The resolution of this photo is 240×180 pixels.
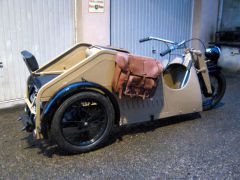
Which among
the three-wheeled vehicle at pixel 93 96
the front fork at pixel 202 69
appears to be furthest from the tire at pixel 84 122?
the front fork at pixel 202 69

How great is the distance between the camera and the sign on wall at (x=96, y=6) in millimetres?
5028

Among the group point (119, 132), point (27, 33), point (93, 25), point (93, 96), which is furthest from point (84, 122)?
point (93, 25)

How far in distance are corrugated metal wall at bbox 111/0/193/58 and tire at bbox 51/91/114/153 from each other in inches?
106

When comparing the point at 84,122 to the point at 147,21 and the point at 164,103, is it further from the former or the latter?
the point at 147,21

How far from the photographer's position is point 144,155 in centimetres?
311

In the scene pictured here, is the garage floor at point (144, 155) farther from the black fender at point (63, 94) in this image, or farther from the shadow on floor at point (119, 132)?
A: the black fender at point (63, 94)

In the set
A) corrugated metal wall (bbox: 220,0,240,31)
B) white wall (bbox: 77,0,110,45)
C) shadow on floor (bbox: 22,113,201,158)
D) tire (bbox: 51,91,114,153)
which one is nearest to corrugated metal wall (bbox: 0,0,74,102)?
white wall (bbox: 77,0,110,45)

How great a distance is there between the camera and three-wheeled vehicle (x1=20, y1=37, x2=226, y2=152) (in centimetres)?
288

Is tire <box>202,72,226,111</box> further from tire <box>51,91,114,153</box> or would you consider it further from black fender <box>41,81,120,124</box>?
black fender <box>41,81,120,124</box>

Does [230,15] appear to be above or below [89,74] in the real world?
above

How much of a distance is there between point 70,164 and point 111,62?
1115 millimetres

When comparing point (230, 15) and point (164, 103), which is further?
point (230, 15)

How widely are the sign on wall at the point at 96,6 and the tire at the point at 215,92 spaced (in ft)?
7.21

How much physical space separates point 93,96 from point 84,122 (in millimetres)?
326
